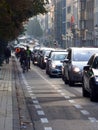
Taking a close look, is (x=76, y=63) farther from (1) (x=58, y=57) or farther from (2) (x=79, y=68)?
(1) (x=58, y=57)

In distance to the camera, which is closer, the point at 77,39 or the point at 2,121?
the point at 2,121

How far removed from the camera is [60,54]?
41.8 metres

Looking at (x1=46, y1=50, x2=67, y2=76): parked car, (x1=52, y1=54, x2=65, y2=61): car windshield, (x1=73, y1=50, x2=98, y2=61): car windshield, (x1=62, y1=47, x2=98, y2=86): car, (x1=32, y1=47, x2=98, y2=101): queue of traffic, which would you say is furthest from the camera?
(x1=52, y1=54, x2=65, y2=61): car windshield

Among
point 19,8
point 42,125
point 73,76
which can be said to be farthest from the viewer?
point 73,76

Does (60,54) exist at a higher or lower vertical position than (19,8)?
lower

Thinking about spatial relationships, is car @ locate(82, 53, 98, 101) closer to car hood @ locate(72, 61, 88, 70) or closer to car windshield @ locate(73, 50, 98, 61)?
car hood @ locate(72, 61, 88, 70)

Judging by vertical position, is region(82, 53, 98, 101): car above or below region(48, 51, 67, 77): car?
above

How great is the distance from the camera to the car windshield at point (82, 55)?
29253 millimetres

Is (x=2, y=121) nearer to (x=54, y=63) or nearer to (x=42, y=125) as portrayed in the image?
(x=42, y=125)

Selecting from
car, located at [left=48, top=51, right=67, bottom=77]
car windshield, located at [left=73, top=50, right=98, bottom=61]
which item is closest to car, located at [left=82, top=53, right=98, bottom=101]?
car windshield, located at [left=73, top=50, right=98, bottom=61]

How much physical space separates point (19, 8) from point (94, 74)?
7.72 metres

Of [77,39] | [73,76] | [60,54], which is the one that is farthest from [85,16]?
[73,76]

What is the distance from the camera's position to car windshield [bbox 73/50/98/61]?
29.3 metres

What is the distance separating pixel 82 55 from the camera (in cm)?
2952
